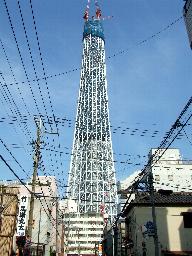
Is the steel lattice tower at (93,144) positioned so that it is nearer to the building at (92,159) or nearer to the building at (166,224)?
the building at (92,159)

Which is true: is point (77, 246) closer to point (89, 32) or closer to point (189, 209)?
point (89, 32)

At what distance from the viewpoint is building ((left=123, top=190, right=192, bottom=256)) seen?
111 feet

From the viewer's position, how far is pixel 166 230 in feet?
113

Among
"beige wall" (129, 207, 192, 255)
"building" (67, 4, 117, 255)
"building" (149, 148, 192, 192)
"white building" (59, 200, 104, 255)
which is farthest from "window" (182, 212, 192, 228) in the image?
"white building" (59, 200, 104, 255)

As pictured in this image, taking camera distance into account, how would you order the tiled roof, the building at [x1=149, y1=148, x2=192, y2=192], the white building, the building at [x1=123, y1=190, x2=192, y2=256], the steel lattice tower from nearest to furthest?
the building at [x1=123, y1=190, x2=192, y2=256] < the tiled roof < the building at [x1=149, y1=148, x2=192, y2=192] < the steel lattice tower < the white building

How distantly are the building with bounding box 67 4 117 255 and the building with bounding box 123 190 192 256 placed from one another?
286ft

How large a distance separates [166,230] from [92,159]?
3916 inches

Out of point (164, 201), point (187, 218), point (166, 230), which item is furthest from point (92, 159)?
point (166, 230)

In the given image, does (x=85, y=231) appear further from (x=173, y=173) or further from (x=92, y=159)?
(x=173, y=173)

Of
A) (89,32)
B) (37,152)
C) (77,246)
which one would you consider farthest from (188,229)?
(89,32)

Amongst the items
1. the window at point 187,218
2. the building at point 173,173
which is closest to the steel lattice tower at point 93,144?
the building at point 173,173

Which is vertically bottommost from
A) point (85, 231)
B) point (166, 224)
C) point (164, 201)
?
point (85, 231)

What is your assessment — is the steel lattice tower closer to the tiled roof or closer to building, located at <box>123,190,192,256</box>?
the tiled roof

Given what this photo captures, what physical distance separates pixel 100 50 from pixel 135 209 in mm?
121295
